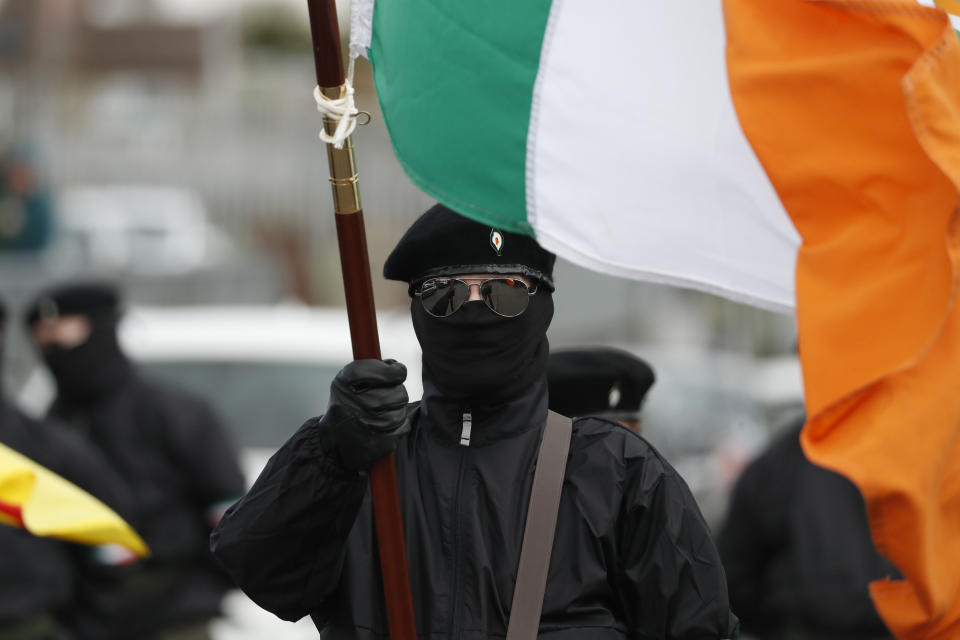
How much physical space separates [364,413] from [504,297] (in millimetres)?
474

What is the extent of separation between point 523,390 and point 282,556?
632 mm

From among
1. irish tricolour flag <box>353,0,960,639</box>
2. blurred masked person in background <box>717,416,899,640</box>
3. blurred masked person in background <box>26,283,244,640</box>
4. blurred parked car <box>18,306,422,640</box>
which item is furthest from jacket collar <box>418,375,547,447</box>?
blurred parked car <box>18,306,422,640</box>

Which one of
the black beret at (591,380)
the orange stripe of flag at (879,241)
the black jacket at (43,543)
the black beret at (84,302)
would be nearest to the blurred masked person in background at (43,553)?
the black jacket at (43,543)

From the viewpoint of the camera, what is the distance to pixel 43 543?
22.0ft

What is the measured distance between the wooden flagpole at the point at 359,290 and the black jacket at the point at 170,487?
4.21 metres

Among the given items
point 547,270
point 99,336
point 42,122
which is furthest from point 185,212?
point 547,270

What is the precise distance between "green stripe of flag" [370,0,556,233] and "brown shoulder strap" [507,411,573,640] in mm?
457

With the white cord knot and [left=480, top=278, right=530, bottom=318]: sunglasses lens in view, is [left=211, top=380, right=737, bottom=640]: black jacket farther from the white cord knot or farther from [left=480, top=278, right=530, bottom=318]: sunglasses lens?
the white cord knot

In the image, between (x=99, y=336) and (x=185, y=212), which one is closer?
(x=99, y=336)

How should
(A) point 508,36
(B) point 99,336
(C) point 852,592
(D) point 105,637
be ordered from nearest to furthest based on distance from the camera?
(A) point 508,36 → (C) point 852,592 → (D) point 105,637 → (B) point 99,336

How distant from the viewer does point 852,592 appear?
6484mm

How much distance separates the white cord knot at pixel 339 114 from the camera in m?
3.42

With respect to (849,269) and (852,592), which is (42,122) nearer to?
(852,592)

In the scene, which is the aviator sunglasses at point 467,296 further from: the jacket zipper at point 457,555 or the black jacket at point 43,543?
the black jacket at point 43,543
